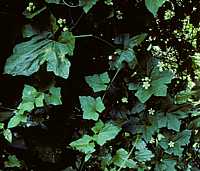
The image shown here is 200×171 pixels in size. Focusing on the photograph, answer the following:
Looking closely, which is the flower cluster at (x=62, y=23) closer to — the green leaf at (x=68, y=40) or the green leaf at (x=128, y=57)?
the green leaf at (x=68, y=40)

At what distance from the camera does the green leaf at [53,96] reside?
1.69 metres

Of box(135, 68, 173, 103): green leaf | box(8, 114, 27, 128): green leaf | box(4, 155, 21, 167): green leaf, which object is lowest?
box(4, 155, 21, 167): green leaf

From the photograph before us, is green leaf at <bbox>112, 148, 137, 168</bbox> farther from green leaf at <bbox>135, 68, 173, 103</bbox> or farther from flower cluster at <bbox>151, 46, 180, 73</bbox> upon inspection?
flower cluster at <bbox>151, 46, 180, 73</bbox>

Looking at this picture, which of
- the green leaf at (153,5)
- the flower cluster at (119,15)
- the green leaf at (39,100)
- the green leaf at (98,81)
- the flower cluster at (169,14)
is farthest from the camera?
the flower cluster at (169,14)

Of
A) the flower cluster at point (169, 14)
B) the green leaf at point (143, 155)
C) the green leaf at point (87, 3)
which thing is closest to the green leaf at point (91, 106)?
the green leaf at point (143, 155)

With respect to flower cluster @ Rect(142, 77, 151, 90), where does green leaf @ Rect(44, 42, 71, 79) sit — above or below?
above

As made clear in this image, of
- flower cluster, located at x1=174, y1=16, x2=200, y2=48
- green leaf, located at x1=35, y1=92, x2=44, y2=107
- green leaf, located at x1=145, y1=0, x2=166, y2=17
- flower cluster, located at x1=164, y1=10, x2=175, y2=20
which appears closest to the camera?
green leaf, located at x1=145, y1=0, x2=166, y2=17

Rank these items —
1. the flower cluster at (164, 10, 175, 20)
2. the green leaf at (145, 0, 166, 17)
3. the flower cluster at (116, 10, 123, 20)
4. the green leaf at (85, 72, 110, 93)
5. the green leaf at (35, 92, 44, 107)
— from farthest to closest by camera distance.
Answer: the flower cluster at (164, 10, 175, 20), the flower cluster at (116, 10, 123, 20), the green leaf at (85, 72, 110, 93), the green leaf at (35, 92, 44, 107), the green leaf at (145, 0, 166, 17)

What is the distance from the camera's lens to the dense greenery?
5.46ft

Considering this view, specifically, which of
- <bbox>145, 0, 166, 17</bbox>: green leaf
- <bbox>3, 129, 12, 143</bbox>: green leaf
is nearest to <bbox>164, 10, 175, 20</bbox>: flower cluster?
<bbox>145, 0, 166, 17</bbox>: green leaf

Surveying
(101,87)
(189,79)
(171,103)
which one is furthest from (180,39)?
(101,87)

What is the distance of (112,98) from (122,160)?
289mm

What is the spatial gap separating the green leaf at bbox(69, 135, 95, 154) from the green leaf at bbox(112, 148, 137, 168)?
142 millimetres

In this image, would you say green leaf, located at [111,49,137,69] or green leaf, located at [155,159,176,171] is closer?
green leaf, located at [111,49,137,69]
